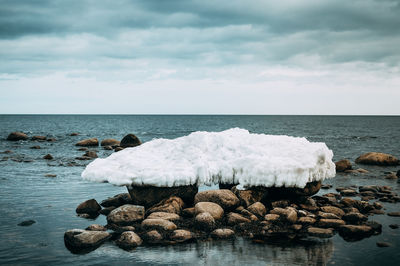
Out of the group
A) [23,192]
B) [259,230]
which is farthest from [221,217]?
[23,192]

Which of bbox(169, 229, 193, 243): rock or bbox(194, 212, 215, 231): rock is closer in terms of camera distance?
bbox(169, 229, 193, 243): rock

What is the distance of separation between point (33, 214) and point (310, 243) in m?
9.54

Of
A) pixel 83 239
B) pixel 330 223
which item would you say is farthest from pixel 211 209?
pixel 83 239

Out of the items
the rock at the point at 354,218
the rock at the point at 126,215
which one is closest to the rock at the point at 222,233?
the rock at the point at 126,215

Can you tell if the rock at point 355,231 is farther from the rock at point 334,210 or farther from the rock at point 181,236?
the rock at point 181,236

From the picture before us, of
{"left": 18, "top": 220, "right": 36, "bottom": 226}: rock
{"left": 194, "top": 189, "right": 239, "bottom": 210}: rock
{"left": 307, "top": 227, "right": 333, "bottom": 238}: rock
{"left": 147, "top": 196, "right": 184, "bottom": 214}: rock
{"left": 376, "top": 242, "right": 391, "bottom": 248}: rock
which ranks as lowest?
{"left": 18, "top": 220, "right": 36, "bottom": 226}: rock

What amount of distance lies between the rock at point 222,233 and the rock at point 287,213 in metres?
2.09

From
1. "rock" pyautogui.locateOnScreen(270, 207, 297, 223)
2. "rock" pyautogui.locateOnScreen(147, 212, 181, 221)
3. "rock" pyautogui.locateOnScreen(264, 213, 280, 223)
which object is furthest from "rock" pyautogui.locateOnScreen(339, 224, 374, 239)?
"rock" pyautogui.locateOnScreen(147, 212, 181, 221)

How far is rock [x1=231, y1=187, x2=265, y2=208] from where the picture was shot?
12.0 m

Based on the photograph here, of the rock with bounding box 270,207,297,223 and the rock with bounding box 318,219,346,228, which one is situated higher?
the rock with bounding box 270,207,297,223

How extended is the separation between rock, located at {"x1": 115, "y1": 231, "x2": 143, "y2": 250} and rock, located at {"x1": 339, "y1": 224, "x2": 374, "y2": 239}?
5.99 m

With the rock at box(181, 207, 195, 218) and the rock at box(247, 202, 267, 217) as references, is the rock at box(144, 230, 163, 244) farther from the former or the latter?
the rock at box(247, 202, 267, 217)

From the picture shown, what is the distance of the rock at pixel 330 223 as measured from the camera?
35.1 feet

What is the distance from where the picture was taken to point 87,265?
8164 mm
